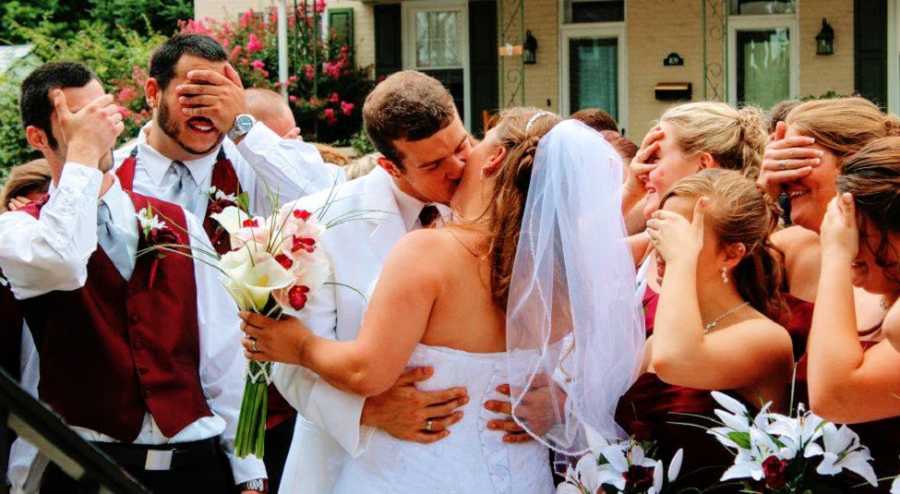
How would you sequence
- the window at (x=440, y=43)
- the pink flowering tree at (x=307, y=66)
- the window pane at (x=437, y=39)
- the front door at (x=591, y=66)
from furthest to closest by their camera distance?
the window pane at (x=437, y=39), the window at (x=440, y=43), the front door at (x=591, y=66), the pink flowering tree at (x=307, y=66)

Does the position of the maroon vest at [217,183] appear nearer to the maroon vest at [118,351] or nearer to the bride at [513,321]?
the maroon vest at [118,351]

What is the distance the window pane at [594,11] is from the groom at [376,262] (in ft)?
46.5

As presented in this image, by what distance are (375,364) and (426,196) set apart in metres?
0.71

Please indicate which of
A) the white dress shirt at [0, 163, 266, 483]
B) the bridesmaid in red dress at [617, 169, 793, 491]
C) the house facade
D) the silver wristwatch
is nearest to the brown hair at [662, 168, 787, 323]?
the bridesmaid in red dress at [617, 169, 793, 491]

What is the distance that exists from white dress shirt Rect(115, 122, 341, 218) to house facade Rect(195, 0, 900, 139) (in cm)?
1220

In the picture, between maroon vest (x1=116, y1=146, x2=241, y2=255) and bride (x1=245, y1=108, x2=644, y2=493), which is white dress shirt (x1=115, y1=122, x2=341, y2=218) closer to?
maroon vest (x1=116, y1=146, x2=241, y2=255)

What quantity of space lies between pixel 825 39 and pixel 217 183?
13.1 metres

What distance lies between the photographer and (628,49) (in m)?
16.8

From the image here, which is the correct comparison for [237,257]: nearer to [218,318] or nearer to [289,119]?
[218,318]

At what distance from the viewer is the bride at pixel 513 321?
2916 mm

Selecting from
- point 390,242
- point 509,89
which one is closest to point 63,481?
point 390,242

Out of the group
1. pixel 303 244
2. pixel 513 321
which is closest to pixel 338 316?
pixel 303 244

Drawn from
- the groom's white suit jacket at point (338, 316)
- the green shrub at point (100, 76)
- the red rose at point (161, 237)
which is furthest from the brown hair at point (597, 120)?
the green shrub at point (100, 76)

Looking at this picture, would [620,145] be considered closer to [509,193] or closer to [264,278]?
[509,193]
